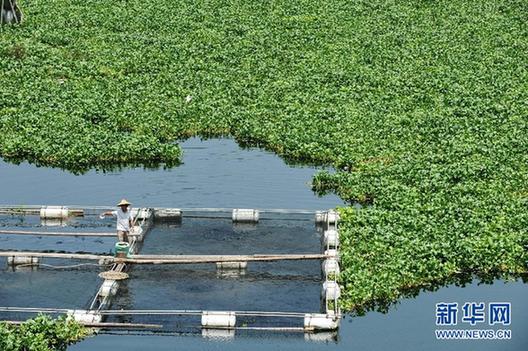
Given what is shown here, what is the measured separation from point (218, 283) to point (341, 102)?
19.3m

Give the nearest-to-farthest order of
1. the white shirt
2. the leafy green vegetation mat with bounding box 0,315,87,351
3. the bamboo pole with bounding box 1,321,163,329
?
1. the leafy green vegetation mat with bounding box 0,315,87,351
2. the bamboo pole with bounding box 1,321,163,329
3. the white shirt

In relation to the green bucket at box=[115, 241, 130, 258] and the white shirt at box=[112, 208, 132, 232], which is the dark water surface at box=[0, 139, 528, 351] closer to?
the green bucket at box=[115, 241, 130, 258]

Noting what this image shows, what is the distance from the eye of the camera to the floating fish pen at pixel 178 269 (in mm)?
27656

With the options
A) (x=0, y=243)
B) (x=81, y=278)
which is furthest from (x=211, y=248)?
(x=0, y=243)

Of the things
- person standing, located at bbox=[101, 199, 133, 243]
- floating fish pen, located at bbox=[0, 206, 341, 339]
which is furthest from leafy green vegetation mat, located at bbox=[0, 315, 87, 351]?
person standing, located at bbox=[101, 199, 133, 243]

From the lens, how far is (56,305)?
2834 cm

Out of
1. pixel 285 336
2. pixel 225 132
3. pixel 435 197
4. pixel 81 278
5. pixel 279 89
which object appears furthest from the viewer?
pixel 279 89

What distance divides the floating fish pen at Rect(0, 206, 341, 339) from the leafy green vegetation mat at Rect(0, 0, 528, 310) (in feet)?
4.75

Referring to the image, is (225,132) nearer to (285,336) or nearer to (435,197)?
(435,197)

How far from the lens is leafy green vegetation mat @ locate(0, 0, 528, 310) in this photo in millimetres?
33125

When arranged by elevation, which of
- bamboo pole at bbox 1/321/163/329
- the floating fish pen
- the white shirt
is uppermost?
the white shirt

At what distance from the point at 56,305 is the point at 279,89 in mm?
22887

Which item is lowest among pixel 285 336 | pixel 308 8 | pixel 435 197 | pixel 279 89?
pixel 285 336

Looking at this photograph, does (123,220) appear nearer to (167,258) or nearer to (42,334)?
(167,258)
